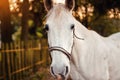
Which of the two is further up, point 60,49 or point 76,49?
point 60,49

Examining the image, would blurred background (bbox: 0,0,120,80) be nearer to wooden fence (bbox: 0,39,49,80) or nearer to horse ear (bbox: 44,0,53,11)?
wooden fence (bbox: 0,39,49,80)

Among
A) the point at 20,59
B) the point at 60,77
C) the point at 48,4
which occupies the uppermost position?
the point at 48,4

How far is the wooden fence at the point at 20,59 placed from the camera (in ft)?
39.0

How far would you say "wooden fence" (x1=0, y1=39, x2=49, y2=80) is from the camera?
11.9 metres

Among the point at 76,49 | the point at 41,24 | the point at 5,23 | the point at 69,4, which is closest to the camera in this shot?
the point at 69,4

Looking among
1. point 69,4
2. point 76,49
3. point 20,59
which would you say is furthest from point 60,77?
point 20,59

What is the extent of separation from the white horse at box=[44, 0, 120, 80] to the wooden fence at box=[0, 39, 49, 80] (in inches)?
247

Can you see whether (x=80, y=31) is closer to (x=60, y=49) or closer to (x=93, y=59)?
(x=93, y=59)

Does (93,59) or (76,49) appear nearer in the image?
(76,49)

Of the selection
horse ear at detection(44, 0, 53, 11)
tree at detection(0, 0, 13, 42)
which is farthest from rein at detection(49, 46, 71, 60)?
tree at detection(0, 0, 13, 42)

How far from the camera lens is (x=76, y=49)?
17.4 ft

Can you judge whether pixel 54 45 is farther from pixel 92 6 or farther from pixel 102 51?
pixel 92 6

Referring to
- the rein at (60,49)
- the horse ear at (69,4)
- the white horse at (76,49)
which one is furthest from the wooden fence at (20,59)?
the rein at (60,49)

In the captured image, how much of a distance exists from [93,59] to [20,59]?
872 cm
